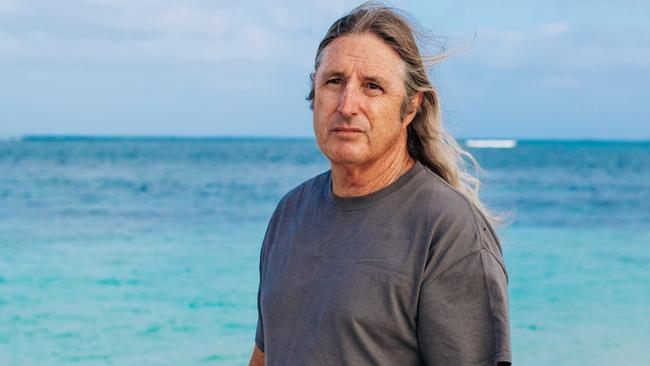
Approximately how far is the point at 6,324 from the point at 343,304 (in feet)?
25.5

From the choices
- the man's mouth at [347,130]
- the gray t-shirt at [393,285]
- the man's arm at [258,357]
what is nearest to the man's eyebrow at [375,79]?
the man's mouth at [347,130]

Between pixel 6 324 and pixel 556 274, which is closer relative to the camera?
pixel 6 324

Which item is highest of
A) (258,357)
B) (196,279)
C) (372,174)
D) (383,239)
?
(372,174)

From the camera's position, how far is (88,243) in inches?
549

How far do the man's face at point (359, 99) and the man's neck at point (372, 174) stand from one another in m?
0.02

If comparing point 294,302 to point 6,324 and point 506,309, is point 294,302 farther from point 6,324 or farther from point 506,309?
point 6,324

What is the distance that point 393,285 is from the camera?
2025mm

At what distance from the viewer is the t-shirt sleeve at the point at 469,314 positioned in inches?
77.1

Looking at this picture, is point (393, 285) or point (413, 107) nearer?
point (393, 285)

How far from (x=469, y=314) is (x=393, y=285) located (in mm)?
172

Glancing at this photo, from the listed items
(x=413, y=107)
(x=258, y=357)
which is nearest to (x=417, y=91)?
(x=413, y=107)

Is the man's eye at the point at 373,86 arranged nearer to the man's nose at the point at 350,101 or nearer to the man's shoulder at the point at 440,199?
the man's nose at the point at 350,101

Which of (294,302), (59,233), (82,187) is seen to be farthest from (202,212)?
(294,302)

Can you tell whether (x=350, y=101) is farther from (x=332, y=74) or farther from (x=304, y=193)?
(x=304, y=193)
